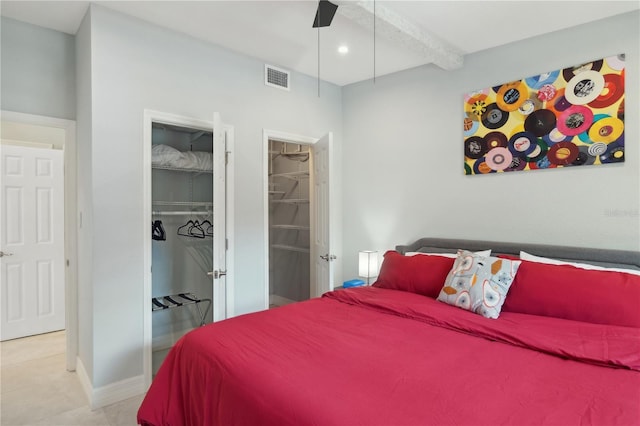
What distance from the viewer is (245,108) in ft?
11.1

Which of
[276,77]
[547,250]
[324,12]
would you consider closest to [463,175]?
[547,250]

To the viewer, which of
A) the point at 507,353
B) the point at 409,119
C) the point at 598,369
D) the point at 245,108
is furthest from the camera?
the point at 409,119

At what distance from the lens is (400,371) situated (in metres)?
1.47

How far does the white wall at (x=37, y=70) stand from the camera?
265cm

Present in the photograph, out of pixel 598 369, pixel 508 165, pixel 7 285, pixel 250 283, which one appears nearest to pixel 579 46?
pixel 508 165

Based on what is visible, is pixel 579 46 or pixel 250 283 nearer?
pixel 579 46

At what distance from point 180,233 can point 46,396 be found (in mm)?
1649

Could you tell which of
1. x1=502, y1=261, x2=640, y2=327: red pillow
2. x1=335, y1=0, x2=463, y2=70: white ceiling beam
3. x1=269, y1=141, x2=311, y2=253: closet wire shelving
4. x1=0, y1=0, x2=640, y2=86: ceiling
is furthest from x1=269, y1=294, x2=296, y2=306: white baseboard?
x1=335, y1=0, x2=463, y2=70: white ceiling beam

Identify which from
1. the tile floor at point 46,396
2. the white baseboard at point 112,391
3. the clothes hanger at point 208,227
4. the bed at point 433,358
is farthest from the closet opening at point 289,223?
the tile floor at point 46,396

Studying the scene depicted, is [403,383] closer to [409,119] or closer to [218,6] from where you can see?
[218,6]

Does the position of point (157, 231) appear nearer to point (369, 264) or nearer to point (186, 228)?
point (186, 228)

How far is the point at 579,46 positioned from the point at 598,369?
2.31 m

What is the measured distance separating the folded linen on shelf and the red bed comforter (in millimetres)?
1833

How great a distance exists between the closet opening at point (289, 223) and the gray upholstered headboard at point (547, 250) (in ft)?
5.32
